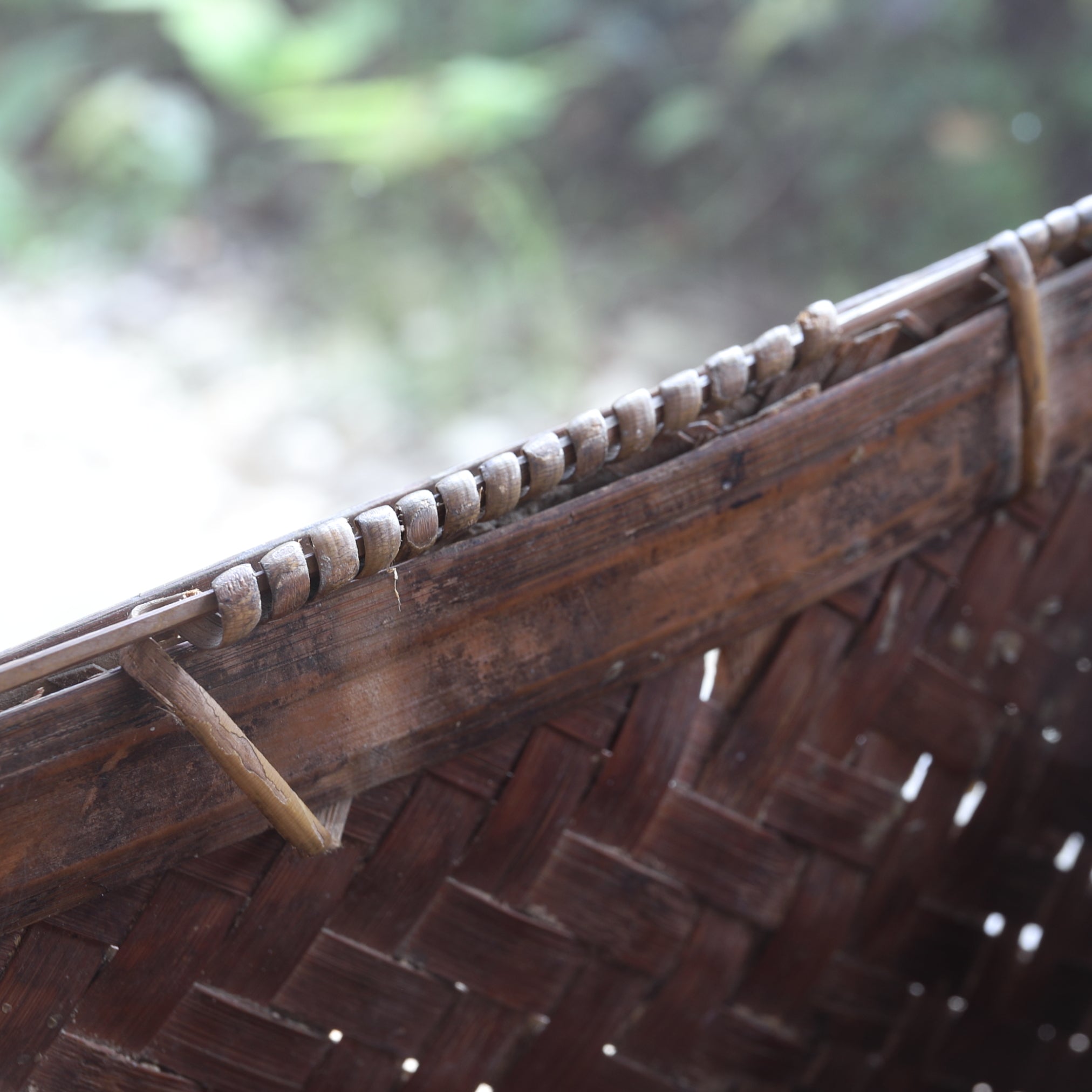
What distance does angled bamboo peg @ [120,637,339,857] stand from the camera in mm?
227

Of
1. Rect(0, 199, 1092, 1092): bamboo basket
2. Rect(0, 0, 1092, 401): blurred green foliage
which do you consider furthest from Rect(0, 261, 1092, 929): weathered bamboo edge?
Rect(0, 0, 1092, 401): blurred green foliage

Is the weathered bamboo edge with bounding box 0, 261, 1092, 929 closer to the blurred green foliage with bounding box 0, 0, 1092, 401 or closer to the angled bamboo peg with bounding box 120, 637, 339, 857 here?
the angled bamboo peg with bounding box 120, 637, 339, 857

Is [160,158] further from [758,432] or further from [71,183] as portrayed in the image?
[758,432]

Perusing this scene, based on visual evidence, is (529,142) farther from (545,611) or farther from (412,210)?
(545,611)

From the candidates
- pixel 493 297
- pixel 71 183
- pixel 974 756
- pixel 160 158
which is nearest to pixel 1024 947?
pixel 974 756

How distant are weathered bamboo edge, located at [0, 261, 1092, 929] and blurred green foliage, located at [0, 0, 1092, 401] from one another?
72.2 inches

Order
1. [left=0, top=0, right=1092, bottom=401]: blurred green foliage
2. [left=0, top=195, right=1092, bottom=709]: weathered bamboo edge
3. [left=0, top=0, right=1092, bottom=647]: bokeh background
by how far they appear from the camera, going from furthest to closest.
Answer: [left=0, top=0, right=1092, bottom=401]: blurred green foliage < [left=0, top=0, right=1092, bottom=647]: bokeh background < [left=0, top=195, right=1092, bottom=709]: weathered bamboo edge

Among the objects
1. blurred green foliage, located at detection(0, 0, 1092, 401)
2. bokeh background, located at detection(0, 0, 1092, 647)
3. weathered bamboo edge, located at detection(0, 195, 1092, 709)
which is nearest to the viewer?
weathered bamboo edge, located at detection(0, 195, 1092, 709)

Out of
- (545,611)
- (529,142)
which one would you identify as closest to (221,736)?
(545,611)

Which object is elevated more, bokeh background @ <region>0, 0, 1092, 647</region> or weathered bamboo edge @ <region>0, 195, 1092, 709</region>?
bokeh background @ <region>0, 0, 1092, 647</region>

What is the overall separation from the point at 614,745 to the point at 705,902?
0.07m

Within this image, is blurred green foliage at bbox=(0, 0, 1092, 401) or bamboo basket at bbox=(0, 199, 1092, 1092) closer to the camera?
bamboo basket at bbox=(0, 199, 1092, 1092)

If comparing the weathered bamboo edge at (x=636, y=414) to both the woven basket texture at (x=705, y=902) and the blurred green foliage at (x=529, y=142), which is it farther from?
the blurred green foliage at (x=529, y=142)

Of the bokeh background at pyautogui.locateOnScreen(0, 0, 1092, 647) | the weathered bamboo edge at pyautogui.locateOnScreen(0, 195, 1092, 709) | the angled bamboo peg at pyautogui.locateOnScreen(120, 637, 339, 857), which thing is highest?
the bokeh background at pyautogui.locateOnScreen(0, 0, 1092, 647)
